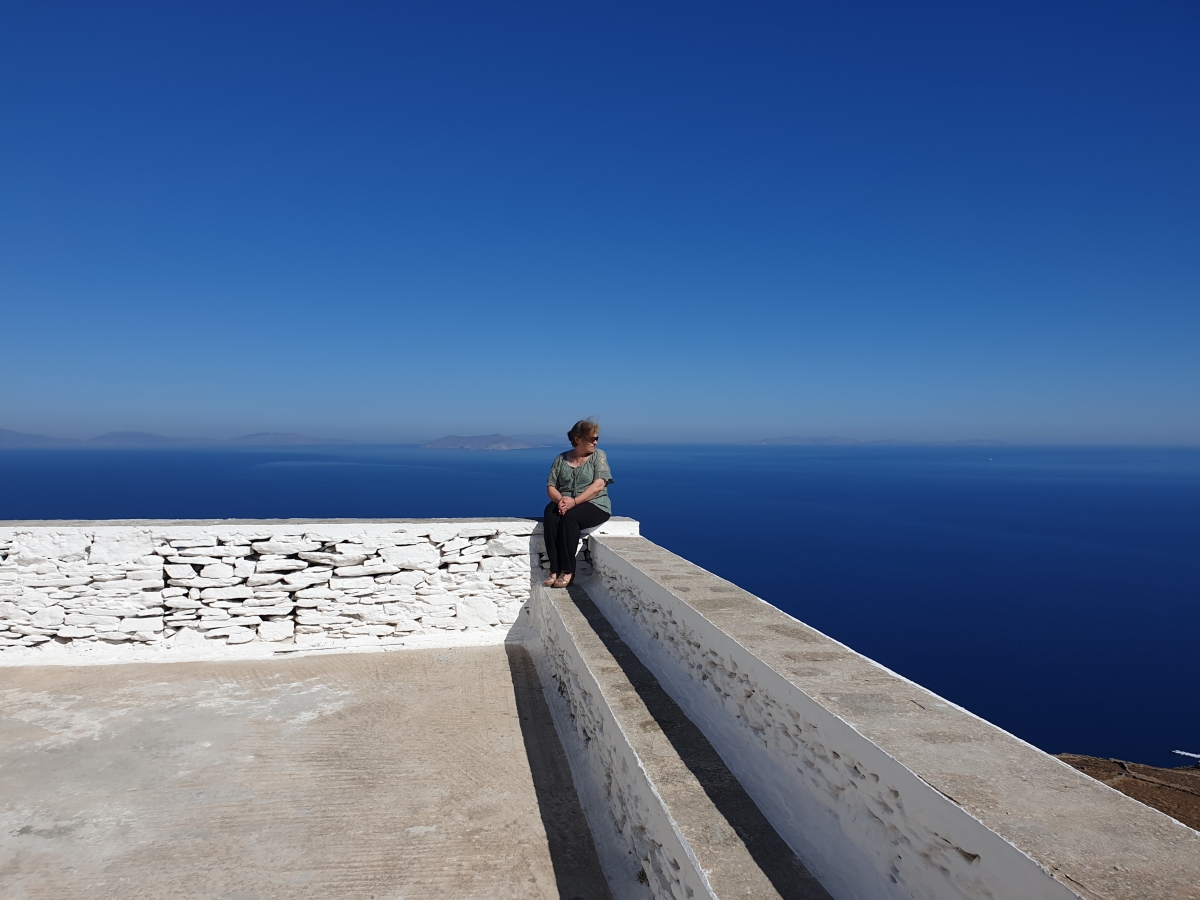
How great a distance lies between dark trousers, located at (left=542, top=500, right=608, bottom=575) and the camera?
4.94m

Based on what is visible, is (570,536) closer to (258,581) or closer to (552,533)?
(552,533)

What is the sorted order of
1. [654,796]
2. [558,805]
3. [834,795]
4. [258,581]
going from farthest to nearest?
[258,581]
[558,805]
[654,796]
[834,795]

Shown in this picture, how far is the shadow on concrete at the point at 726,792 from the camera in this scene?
5.82 feet

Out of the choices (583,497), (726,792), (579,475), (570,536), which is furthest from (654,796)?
(579,475)

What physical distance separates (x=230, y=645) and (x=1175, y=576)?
60.2m

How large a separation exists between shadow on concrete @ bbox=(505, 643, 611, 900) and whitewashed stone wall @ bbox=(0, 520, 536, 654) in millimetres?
1001

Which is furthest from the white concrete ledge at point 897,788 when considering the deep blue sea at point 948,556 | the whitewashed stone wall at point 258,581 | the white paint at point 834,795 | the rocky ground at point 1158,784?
the deep blue sea at point 948,556

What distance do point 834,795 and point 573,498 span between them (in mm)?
3441

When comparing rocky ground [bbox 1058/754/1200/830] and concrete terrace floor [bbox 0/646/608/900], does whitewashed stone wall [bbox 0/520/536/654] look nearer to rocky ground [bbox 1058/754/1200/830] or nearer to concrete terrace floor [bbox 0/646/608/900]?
concrete terrace floor [bbox 0/646/608/900]

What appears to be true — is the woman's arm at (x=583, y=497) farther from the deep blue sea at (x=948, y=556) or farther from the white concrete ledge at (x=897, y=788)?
the deep blue sea at (x=948, y=556)

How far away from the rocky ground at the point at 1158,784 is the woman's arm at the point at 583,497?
5816mm

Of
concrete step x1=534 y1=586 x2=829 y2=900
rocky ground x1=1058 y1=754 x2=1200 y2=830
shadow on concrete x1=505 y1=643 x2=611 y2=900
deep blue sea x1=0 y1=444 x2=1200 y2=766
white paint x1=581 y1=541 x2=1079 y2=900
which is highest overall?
white paint x1=581 y1=541 x2=1079 y2=900

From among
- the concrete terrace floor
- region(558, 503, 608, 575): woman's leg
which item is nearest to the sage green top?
region(558, 503, 608, 575): woman's leg

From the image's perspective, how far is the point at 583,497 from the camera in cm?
501
